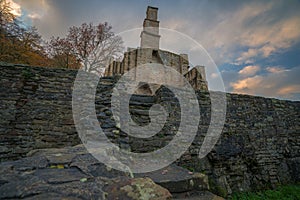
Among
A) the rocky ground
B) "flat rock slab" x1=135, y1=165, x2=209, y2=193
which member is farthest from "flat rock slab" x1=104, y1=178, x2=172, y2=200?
"flat rock slab" x1=135, y1=165, x2=209, y2=193

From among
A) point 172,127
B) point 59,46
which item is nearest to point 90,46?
point 59,46

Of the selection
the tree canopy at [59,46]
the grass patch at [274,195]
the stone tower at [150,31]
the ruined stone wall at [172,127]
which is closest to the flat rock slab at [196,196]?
the ruined stone wall at [172,127]

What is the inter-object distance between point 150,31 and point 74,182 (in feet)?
61.4

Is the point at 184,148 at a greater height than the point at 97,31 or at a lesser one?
lesser

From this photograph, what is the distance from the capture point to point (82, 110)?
3.62 metres

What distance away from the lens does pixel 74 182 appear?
1396 millimetres

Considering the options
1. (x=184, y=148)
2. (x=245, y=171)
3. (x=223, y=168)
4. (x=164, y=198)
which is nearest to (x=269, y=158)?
(x=245, y=171)

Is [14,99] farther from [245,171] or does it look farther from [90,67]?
[90,67]

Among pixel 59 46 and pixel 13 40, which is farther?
pixel 59 46

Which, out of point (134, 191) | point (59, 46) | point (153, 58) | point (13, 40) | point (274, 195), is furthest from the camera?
point (153, 58)

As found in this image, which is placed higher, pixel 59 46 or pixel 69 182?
pixel 59 46

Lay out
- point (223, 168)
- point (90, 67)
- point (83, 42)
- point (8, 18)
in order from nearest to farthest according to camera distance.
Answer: point (223, 168), point (8, 18), point (90, 67), point (83, 42)

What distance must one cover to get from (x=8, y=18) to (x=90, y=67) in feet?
19.5

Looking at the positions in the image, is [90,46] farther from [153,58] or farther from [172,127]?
[172,127]
